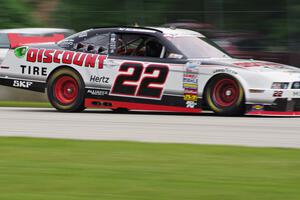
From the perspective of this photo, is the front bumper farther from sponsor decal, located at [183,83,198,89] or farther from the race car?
sponsor decal, located at [183,83,198,89]

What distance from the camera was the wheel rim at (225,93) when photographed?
13492 millimetres

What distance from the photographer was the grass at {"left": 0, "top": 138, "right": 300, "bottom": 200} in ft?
22.2

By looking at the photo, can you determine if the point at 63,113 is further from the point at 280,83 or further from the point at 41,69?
the point at 280,83

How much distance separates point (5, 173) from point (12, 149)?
1.64 m

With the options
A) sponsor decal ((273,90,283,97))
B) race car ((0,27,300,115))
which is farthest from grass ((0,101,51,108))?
sponsor decal ((273,90,283,97))

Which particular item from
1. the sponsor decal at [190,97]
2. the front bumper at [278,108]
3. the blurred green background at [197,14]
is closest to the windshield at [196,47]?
the sponsor decal at [190,97]

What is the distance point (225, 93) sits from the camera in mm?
13570

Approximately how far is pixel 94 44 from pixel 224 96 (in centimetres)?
246

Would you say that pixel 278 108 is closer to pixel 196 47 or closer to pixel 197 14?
pixel 196 47

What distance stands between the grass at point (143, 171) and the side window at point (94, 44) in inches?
186

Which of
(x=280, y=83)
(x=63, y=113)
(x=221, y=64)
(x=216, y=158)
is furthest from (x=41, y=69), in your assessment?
(x=216, y=158)

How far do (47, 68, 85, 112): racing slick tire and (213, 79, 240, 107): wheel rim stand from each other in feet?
7.64

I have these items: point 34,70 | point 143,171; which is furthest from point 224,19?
Answer: point 143,171

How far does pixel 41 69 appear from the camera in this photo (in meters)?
14.9
